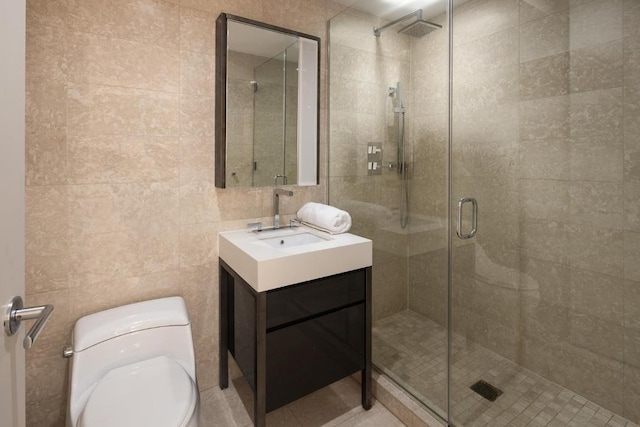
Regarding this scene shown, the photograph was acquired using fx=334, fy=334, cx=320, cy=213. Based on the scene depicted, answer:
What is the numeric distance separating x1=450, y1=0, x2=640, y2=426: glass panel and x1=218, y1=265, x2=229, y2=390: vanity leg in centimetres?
123

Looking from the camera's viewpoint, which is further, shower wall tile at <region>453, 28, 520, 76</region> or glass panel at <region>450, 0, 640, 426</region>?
shower wall tile at <region>453, 28, 520, 76</region>

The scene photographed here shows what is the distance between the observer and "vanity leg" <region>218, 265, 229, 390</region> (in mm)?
1881

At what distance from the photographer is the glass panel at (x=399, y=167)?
1802mm

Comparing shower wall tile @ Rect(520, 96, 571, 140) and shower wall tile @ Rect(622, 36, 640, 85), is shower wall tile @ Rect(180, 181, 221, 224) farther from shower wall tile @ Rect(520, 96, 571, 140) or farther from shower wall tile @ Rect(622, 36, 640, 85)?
shower wall tile @ Rect(622, 36, 640, 85)

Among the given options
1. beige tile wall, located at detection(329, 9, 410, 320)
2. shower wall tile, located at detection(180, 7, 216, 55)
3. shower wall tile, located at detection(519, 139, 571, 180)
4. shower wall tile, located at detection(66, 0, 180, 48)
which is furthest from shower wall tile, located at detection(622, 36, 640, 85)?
shower wall tile, located at detection(66, 0, 180, 48)

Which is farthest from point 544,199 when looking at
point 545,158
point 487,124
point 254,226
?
point 254,226

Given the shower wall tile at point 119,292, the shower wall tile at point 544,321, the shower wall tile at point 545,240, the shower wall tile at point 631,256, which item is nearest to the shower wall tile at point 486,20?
the shower wall tile at point 545,240

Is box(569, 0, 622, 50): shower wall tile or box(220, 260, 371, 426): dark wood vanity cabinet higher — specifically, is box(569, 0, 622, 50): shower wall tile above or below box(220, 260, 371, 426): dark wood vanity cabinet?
above

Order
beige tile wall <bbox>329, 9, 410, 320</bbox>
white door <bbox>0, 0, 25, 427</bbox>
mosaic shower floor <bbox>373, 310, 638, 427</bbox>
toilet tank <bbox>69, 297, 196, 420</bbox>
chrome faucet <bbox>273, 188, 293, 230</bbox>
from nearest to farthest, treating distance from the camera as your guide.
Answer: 1. white door <bbox>0, 0, 25, 427</bbox>
2. toilet tank <bbox>69, 297, 196, 420</bbox>
3. mosaic shower floor <bbox>373, 310, 638, 427</bbox>
4. chrome faucet <bbox>273, 188, 293, 230</bbox>
5. beige tile wall <bbox>329, 9, 410, 320</bbox>

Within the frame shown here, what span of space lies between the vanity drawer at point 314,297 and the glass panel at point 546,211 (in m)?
0.53

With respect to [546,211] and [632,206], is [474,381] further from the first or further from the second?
[632,206]

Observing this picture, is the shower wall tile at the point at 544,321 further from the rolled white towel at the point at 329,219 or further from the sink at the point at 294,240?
the sink at the point at 294,240

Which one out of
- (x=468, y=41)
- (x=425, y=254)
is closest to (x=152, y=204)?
(x=425, y=254)

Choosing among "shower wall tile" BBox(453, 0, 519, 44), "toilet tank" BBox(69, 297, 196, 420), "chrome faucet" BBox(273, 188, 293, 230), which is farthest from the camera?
"chrome faucet" BBox(273, 188, 293, 230)
